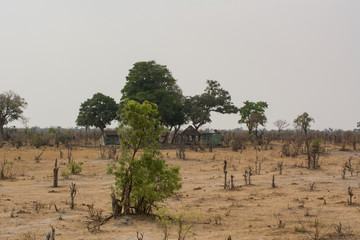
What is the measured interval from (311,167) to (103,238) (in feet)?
54.6

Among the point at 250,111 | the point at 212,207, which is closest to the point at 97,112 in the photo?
the point at 250,111

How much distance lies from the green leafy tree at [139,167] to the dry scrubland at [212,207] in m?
0.58

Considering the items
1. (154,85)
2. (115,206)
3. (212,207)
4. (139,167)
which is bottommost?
(212,207)

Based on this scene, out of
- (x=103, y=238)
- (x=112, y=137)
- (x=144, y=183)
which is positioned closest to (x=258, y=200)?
(x=144, y=183)

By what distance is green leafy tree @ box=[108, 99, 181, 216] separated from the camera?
946 centimetres

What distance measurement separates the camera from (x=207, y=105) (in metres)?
47.6

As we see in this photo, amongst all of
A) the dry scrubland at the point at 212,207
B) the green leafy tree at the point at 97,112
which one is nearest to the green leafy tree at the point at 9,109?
the green leafy tree at the point at 97,112

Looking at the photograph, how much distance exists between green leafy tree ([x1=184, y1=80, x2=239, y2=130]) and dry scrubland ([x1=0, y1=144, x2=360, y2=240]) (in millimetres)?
26371

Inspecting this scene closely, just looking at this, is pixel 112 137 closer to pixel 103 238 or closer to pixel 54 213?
pixel 54 213

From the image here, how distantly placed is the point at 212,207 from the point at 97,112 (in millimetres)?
35001

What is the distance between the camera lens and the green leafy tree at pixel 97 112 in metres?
44.2

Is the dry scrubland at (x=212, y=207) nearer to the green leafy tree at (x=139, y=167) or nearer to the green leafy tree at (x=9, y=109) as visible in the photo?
the green leafy tree at (x=139, y=167)

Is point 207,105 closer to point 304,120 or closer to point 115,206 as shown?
point 304,120

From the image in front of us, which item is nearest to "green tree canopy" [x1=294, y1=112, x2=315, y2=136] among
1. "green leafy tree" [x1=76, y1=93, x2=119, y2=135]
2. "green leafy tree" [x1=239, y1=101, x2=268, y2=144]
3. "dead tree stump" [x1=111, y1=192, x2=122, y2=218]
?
"green leafy tree" [x1=239, y1=101, x2=268, y2=144]
